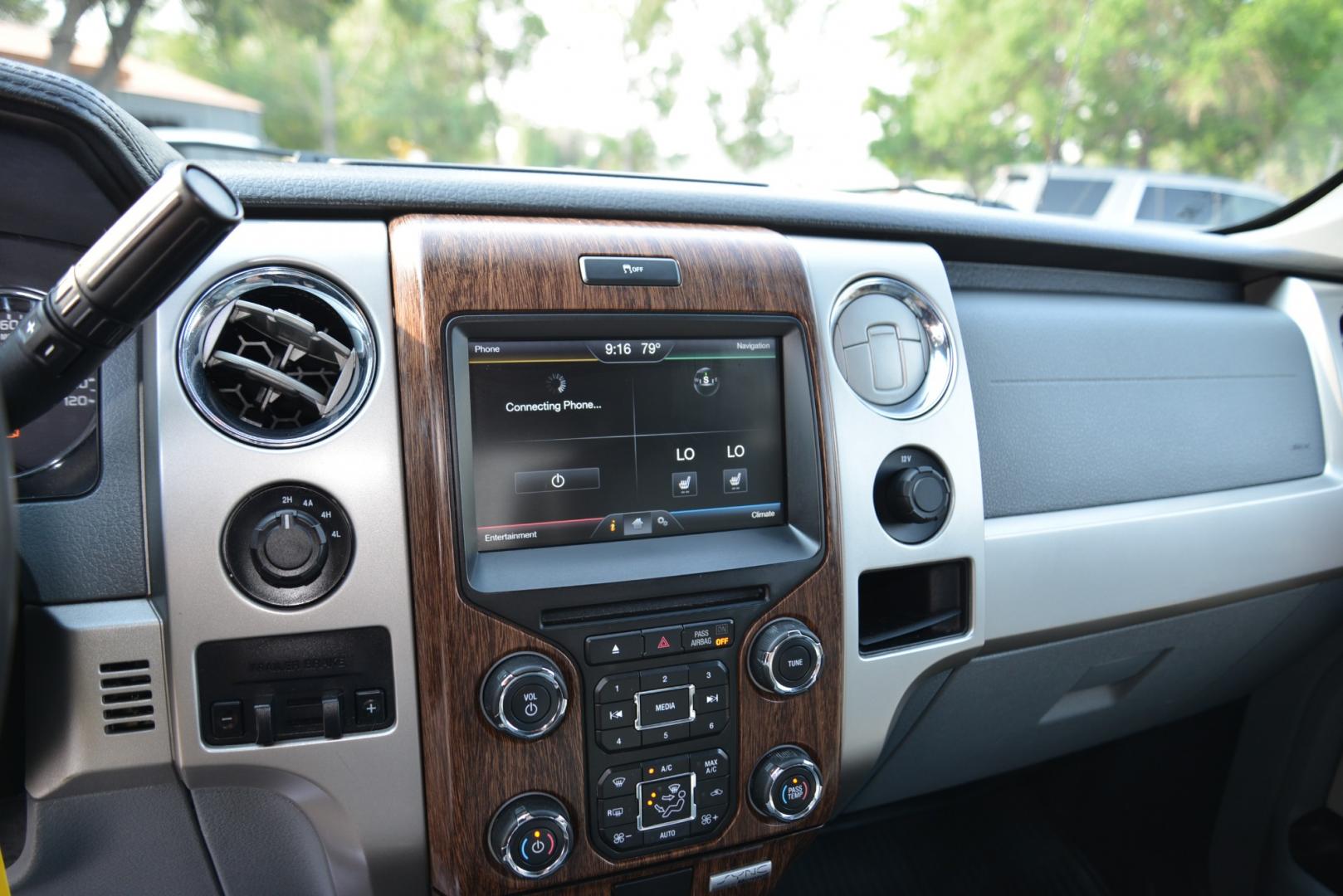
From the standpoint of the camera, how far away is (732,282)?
1.10 m

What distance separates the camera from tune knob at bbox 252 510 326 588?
2.99ft

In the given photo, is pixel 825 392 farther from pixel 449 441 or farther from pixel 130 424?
pixel 130 424

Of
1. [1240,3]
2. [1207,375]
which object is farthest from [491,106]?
[1207,375]

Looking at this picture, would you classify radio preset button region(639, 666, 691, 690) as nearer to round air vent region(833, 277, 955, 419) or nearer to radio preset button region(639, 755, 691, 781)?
radio preset button region(639, 755, 691, 781)

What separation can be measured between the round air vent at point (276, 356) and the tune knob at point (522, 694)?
33cm

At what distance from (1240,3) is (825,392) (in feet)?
6.81

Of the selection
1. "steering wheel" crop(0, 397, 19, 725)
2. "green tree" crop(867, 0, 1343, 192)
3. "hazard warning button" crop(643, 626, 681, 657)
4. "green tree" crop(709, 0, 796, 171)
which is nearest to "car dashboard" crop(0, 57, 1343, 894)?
"hazard warning button" crop(643, 626, 681, 657)

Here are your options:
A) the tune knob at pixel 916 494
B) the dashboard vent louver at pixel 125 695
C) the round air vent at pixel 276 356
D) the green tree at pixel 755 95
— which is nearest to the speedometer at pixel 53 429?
the round air vent at pixel 276 356

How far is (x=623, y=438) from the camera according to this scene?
1.07 meters

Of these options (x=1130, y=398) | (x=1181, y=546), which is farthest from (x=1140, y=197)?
(x=1181, y=546)

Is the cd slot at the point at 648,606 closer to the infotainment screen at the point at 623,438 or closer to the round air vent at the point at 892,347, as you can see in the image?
the infotainment screen at the point at 623,438

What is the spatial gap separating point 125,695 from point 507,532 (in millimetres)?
431

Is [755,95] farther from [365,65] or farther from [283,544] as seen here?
[283,544]

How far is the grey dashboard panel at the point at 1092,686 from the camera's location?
1442mm
